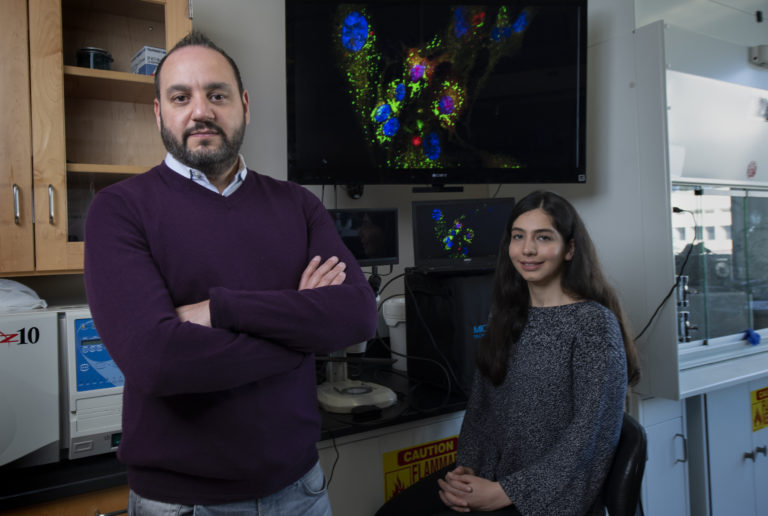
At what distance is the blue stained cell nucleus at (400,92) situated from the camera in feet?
6.52

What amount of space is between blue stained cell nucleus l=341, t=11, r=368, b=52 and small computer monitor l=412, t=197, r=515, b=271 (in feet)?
2.05

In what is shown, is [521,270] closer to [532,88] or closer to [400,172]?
[400,172]

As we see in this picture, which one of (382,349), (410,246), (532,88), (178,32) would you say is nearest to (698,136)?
(532,88)

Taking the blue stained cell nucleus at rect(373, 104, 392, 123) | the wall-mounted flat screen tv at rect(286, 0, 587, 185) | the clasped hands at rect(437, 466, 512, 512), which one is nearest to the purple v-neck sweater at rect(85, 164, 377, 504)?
the clasped hands at rect(437, 466, 512, 512)

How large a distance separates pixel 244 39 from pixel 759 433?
2.83 metres

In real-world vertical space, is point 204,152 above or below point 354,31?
below

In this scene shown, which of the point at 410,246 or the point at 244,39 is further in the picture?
the point at 410,246

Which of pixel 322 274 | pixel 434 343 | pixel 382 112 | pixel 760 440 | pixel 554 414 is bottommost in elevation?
pixel 760 440

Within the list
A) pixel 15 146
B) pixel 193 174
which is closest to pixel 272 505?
pixel 193 174

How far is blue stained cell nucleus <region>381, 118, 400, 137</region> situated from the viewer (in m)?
1.99

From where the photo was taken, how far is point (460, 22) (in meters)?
2.03

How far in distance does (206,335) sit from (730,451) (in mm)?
2372

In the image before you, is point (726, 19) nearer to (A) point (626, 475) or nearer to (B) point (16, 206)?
(A) point (626, 475)

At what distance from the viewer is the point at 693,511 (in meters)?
2.28
